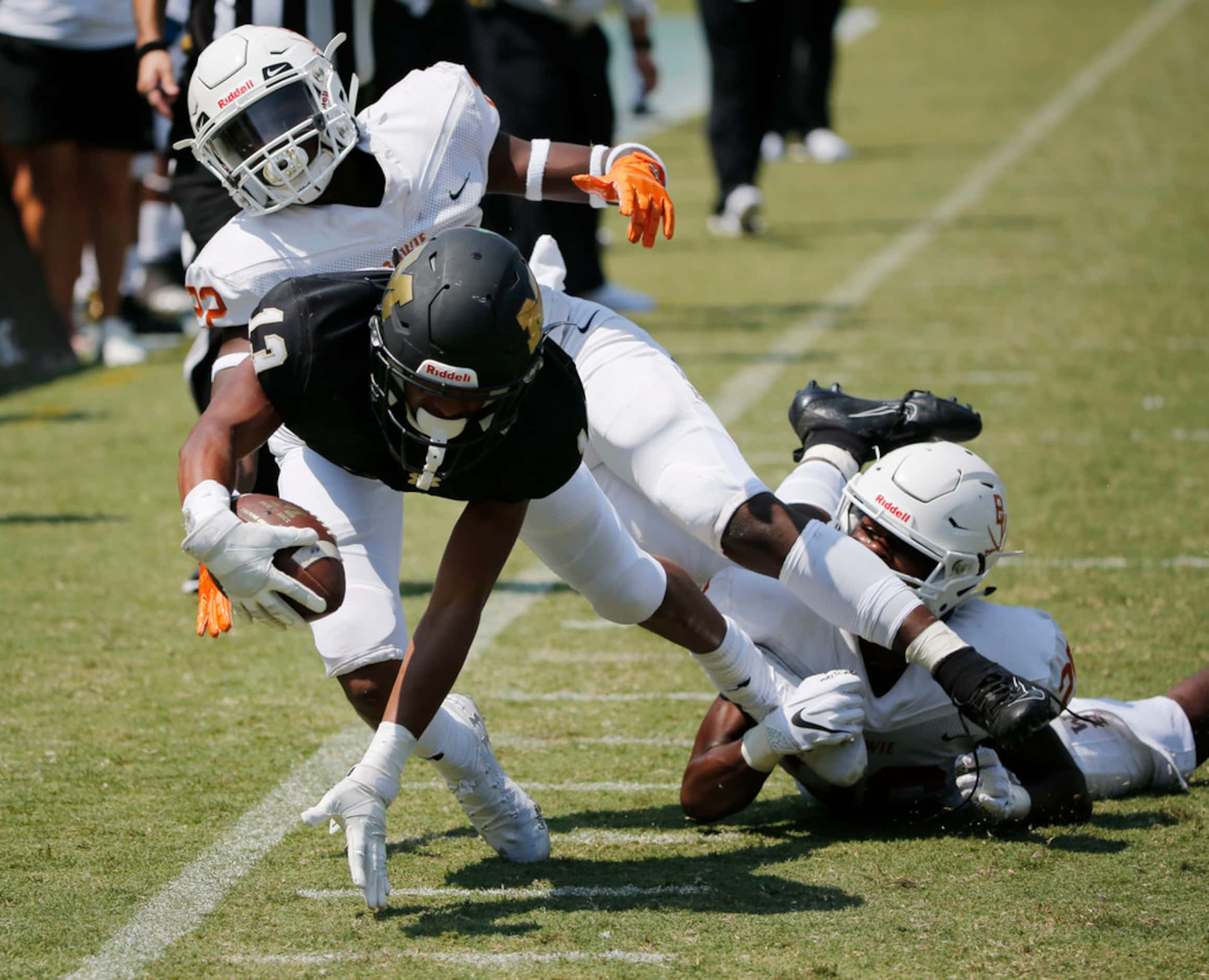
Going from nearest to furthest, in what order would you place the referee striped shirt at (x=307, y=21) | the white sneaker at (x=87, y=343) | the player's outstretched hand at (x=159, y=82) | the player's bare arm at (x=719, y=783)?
the player's bare arm at (x=719, y=783)
the referee striped shirt at (x=307, y=21)
the player's outstretched hand at (x=159, y=82)
the white sneaker at (x=87, y=343)

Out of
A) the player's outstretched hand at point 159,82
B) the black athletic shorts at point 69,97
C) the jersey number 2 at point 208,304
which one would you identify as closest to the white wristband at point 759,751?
the jersey number 2 at point 208,304

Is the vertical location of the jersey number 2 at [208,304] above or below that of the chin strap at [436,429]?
below

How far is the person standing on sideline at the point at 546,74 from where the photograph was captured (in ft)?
24.4

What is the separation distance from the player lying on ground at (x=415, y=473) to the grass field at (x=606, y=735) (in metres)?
0.24

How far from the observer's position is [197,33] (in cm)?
445

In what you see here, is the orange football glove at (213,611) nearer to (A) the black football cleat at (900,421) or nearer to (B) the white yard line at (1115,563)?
(A) the black football cleat at (900,421)

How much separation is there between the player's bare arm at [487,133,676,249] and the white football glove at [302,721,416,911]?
3.82ft

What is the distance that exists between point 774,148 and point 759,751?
38.5ft

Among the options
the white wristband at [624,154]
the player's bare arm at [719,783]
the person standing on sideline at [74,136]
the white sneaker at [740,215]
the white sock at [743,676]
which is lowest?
the white sneaker at [740,215]

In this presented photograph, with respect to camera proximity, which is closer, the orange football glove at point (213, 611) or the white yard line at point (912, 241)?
the orange football glove at point (213, 611)

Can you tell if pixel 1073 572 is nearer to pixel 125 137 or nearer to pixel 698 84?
pixel 125 137

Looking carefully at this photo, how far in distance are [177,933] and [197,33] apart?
8.57 feet

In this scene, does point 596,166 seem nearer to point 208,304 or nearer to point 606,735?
point 208,304

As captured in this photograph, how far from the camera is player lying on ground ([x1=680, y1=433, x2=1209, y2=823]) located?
3.11 metres
